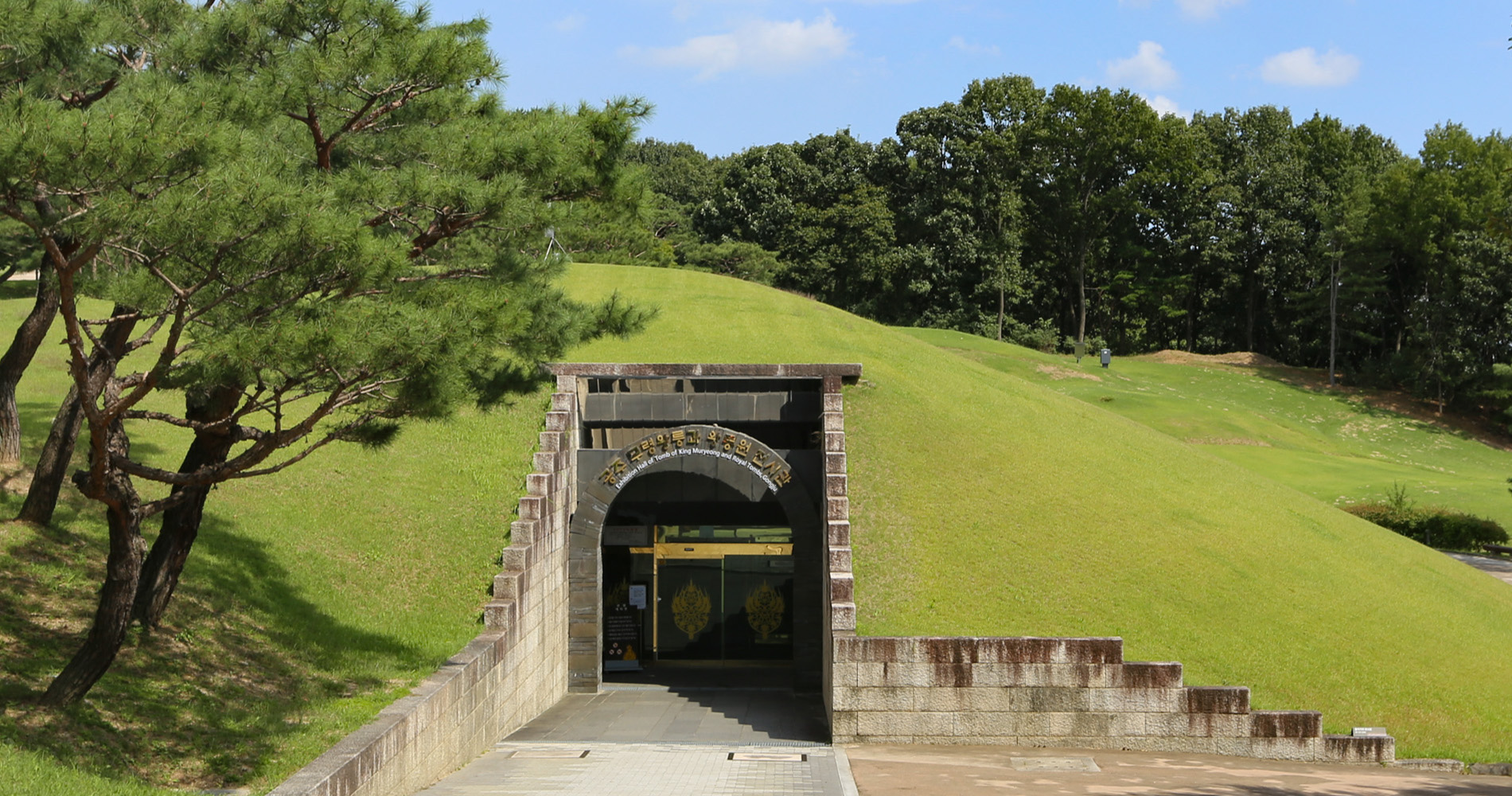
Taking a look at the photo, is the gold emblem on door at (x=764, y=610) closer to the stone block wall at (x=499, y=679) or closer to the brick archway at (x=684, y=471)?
the brick archway at (x=684, y=471)

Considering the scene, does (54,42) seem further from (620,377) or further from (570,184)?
(620,377)

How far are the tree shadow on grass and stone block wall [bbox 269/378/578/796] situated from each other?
0.72 metres

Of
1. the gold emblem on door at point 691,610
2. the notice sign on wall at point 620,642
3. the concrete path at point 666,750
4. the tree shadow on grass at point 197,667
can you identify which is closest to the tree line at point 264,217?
the tree shadow on grass at point 197,667

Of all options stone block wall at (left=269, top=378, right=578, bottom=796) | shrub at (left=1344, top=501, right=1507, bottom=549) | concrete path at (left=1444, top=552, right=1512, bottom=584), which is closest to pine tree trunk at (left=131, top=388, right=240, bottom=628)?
stone block wall at (left=269, top=378, right=578, bottom=796)

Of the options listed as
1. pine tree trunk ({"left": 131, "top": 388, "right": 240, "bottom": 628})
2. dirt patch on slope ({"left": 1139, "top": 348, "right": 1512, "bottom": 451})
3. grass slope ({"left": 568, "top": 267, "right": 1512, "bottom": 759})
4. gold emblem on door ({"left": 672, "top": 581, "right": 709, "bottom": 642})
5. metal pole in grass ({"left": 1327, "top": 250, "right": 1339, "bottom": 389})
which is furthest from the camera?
metal pole in grass ({"left": 1327, "top": 250, "right": 1339, "bottom": 389})

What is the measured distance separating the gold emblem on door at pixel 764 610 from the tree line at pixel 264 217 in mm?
9959

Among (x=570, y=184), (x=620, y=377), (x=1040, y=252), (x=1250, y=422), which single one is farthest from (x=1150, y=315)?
(x=570, y=184)

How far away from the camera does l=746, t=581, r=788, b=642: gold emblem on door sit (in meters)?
24.0

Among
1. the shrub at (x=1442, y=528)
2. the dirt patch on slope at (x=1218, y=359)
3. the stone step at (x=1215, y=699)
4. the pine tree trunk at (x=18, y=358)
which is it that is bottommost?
the stone step at (x=1215, y=699)

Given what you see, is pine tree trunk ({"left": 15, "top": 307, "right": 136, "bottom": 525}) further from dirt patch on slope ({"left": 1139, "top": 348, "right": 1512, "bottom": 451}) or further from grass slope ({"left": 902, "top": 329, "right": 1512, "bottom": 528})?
dirt patch on slope ({"left": 1139, "top": 348, "right": 1512, "bottom": 451})

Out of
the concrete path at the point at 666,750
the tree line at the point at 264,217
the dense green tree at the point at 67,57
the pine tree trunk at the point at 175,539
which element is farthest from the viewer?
the concrete path at the point at 666,750

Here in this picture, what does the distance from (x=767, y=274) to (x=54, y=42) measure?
2139 inches

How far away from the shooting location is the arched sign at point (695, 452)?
67.7 ft

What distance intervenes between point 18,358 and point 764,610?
14.6 m
